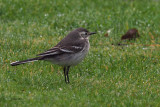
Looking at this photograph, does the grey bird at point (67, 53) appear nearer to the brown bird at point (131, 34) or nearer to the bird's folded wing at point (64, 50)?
the bird's folded wing at point (64, 50)

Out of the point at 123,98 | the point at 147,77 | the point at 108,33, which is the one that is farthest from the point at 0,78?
the point at 108,33

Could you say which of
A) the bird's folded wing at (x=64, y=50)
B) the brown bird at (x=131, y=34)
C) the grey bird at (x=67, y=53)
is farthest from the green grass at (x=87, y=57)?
the bird's folded wing at (x=64, y=50)

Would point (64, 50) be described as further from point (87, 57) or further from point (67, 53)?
point (87, 57)

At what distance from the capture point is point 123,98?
7.86 m

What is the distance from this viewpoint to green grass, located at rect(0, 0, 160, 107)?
780cm

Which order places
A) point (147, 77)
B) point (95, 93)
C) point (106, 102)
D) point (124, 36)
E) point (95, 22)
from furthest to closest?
1. point (95, 22)
2. point (124, 36)
3. point (147, 77)
4. point (95, 93)
5. point (106, 102)

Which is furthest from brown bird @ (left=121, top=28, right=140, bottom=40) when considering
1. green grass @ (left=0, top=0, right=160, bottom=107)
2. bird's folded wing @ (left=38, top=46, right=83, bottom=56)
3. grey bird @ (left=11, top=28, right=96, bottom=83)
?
bird's folded wing @ (left=38, top=46, right=83, bottom=56)

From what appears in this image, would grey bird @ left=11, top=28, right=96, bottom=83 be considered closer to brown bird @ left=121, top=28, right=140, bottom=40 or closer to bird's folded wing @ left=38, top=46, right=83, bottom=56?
bird's folded wing @ left=38, top=46, right=83, bottom=56

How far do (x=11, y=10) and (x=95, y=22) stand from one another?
344 centimetres

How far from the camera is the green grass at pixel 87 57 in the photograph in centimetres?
780

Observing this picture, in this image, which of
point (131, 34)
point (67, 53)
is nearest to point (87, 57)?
point (67, 53)

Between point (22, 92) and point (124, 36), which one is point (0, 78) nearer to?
point (22, 92)

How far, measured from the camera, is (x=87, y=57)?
11.0 metres

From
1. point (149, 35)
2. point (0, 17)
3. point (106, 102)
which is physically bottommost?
point (106, 102)
